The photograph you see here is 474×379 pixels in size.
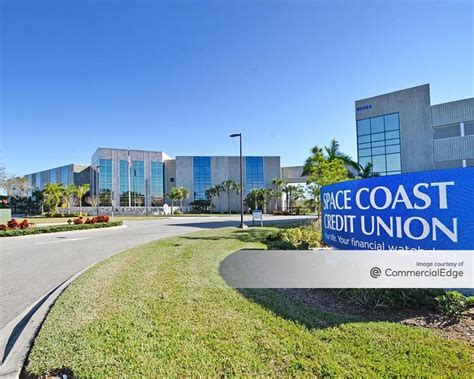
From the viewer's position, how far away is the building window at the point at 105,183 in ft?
208

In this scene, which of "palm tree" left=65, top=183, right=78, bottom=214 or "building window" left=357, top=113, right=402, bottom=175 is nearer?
"building window" left=357, top=113, right=402, bottom=175

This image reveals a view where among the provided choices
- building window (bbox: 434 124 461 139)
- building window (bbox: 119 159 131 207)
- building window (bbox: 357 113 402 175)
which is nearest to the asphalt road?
building window (bbox: 357 113 402 175)

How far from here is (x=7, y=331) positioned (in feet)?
13.5

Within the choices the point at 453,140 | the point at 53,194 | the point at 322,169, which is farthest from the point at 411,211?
the point at 53,194

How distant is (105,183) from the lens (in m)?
63.5

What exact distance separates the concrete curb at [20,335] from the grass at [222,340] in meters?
0.15

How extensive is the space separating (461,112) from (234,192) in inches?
1968

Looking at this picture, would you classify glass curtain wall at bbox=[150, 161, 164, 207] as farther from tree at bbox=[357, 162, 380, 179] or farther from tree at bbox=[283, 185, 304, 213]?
tree at bbox=[357, 162, 380, 179]

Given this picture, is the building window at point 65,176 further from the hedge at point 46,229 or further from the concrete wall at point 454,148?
the concrete wall at point 454,148

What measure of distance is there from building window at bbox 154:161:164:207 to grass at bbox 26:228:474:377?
64.9 meters

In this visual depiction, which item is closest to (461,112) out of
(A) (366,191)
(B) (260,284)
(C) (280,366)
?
(A) (366,191)

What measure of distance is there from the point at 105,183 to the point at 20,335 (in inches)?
2596

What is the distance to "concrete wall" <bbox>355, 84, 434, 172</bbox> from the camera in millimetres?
26922

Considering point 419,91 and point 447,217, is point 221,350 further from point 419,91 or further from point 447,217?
point 419,91
